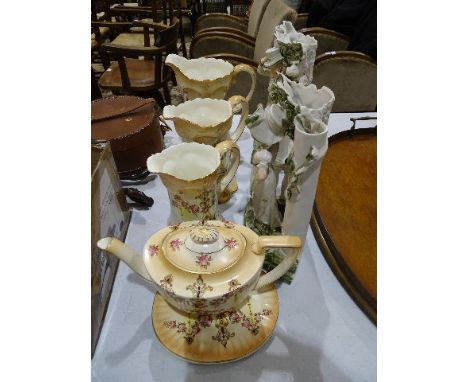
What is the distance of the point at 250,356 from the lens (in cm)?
53

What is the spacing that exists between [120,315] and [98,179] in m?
0.23

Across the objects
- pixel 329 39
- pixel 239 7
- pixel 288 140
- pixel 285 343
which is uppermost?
pixel 239 7

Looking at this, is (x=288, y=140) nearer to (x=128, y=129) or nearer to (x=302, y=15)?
(x=128, y=129)

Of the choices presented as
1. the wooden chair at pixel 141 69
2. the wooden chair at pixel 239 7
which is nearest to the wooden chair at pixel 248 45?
the wooden chair at pixel 141 69

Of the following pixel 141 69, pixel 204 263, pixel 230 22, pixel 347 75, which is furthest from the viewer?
pixel 230 22

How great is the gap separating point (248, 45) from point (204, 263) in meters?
1.85

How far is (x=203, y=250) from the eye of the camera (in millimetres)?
443

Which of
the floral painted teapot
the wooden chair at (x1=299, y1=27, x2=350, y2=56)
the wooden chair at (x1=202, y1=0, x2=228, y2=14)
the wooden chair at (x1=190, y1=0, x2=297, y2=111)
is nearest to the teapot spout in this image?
the floral painted teapot

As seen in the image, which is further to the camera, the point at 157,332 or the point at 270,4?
the point at 270,4

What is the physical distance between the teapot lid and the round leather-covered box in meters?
0.37

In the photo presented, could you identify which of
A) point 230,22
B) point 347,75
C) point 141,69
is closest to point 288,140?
point 347,75

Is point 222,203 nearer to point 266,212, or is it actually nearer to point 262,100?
point 266,212

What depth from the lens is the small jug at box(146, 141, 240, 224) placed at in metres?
0.57

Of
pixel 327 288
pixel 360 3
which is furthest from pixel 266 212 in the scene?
pixel 360 3
